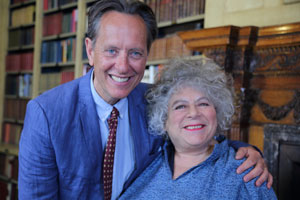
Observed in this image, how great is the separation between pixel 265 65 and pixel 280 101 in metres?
0.27

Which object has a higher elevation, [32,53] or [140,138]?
[32,53]

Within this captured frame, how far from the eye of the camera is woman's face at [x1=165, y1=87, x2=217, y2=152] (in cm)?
137

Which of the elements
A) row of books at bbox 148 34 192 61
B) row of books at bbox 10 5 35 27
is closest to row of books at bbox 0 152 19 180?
row of books at bbox 10 5 35 27

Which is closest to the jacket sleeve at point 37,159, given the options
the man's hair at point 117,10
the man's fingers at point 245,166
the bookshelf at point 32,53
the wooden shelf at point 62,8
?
the man's hair at point 117,10

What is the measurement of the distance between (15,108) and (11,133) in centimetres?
39

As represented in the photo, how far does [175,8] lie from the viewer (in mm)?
2668

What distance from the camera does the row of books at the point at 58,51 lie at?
3677 mm

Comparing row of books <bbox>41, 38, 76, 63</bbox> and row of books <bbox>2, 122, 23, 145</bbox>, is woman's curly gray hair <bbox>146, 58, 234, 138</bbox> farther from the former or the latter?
row of books <bbox>2, 122, 23, 145</bbox>

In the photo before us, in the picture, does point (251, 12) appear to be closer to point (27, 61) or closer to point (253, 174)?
point (253, 174)

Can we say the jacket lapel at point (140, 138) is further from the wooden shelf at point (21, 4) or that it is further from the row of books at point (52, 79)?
the wooden shelf at point (21, 4)

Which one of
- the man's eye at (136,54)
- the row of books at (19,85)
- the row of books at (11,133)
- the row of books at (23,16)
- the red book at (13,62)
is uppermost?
the row of books at (23,16)

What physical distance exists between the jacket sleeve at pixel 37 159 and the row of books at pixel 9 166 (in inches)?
119

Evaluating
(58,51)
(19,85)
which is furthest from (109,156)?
(19,85)

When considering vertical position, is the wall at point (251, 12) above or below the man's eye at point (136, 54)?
above
